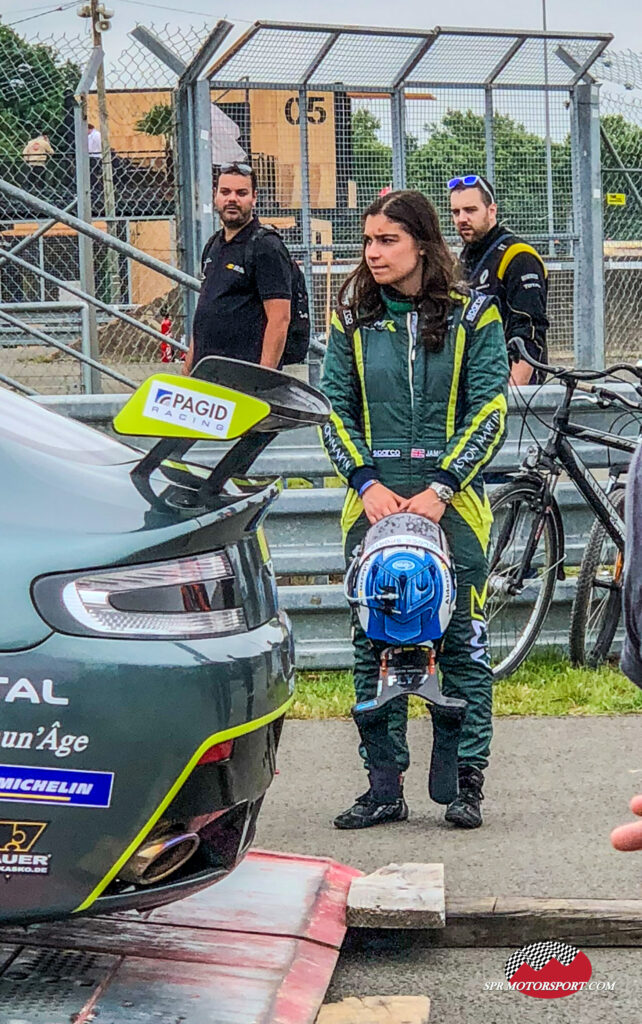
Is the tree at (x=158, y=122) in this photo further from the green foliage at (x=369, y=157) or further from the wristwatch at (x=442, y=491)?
the wristwatch at (x=442, y=491)

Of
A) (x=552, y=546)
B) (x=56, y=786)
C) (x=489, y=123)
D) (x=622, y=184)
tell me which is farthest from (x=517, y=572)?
(x=622, y=184)

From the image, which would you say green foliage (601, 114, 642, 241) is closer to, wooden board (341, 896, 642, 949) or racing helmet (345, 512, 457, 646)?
racing helmet (345, 512, 457, 646)

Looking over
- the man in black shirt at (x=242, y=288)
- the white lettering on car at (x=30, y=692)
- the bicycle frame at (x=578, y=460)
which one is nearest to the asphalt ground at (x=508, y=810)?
the bicycle frame at (x=578, y=460)

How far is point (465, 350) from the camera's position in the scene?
480 centimetres

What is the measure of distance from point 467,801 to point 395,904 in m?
0.98

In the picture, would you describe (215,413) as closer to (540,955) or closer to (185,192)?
(540,955)

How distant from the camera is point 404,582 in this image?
4.54m

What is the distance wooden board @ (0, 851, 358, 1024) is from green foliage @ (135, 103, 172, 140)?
7.74 m

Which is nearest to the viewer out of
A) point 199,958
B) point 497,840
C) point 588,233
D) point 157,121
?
point 199,958

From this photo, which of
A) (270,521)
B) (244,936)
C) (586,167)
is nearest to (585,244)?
(586,167)

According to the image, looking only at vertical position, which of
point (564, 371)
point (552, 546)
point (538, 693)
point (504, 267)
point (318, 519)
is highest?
point (504, 267)

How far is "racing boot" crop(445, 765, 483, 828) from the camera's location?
4.77 metres

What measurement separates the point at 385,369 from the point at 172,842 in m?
2.09

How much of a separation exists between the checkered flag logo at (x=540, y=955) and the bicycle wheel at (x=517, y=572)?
8.63 ft
